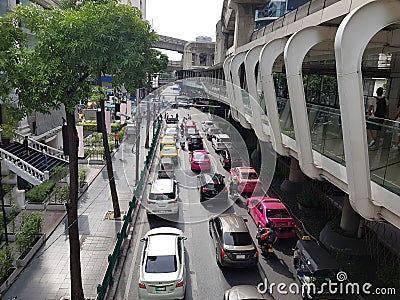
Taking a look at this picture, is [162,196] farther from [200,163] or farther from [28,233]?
[200,163]

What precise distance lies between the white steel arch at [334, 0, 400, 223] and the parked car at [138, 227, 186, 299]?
4.85 meters

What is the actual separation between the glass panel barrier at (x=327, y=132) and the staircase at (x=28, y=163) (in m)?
13.0

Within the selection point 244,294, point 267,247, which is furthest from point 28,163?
point 244,294

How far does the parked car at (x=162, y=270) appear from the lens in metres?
8.69

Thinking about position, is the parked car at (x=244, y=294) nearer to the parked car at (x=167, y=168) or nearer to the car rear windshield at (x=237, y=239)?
the car rear windshield at (x=237, y=239)

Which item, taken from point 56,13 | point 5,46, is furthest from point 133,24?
Answer: point 5,46

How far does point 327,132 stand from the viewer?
856 cm

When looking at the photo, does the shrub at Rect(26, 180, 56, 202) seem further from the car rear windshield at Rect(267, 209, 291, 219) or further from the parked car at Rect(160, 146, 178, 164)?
the car rear windshield at Rect(267, 209, 291, 219)

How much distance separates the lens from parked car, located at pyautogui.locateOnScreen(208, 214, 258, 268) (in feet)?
33.7

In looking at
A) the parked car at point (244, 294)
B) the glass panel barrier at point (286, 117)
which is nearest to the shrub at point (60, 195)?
the parked car at point (244, 294)

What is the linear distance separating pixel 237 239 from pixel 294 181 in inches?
329

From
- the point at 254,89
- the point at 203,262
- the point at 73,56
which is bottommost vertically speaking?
the point at 203,262

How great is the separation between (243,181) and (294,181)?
9.08 feet

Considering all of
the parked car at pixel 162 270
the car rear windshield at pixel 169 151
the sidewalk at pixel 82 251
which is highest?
the car rear windshield at pixel 169 151
